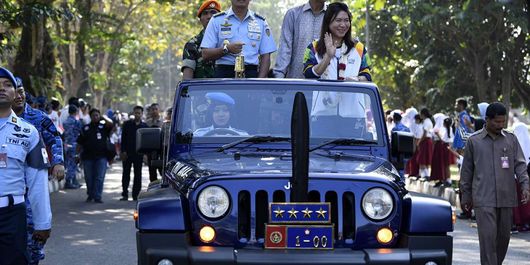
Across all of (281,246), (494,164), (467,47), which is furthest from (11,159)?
(467,47)

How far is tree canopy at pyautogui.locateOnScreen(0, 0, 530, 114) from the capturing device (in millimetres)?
25047

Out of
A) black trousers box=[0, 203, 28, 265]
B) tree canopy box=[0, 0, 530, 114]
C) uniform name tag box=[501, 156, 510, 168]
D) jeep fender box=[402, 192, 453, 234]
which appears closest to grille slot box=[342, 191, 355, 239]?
jeep fender box=[402, 192, 453, 234]

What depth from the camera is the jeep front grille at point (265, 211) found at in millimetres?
7215

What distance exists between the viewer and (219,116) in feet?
28.5

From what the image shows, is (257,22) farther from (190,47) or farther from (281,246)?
(281,246)

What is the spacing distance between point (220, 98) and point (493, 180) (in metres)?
3.13

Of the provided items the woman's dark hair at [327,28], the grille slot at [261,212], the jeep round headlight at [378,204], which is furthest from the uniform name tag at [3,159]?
the woman's dark hair at [327,28]

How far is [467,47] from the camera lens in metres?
32.3

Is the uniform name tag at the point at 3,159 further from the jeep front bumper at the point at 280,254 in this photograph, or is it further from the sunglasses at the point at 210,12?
the sunglasses at the point at 210,12

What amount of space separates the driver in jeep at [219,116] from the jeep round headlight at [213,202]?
4.65 feet

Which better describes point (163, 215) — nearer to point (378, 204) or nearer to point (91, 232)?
point (378, 204)

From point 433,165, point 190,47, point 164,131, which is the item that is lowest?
point 433,165

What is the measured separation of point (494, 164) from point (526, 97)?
78.1 feet

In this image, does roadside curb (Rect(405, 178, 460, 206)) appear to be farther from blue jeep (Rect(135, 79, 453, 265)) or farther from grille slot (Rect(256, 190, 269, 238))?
grille slot (Rect(256, 190, 269, 238))
